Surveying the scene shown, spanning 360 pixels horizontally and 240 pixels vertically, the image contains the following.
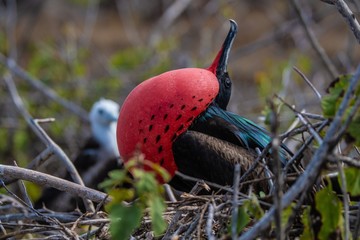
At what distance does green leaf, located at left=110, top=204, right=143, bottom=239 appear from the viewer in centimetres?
131

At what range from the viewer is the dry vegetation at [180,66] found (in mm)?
1417

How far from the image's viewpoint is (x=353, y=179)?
1.41 metres

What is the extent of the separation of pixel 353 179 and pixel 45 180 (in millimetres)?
716

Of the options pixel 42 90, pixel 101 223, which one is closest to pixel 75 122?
pixel 42 90

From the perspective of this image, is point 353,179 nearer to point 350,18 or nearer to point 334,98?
point 334,98

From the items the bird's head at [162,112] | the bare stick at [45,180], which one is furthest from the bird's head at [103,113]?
the bare stick at [45,180]

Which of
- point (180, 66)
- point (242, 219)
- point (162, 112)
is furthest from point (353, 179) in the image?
point (180, 66)

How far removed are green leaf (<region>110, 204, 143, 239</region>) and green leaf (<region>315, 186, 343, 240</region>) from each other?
332 mm

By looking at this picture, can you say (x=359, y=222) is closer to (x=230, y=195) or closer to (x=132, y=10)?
(x=230, y=195)

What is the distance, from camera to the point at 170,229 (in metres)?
1.66

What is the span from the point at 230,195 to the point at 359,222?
0.91ft

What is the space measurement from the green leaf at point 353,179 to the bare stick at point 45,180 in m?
0.57

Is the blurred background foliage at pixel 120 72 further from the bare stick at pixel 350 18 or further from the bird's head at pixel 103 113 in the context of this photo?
the bare stick at pixel 350 18

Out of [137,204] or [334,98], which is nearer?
[137,204]
